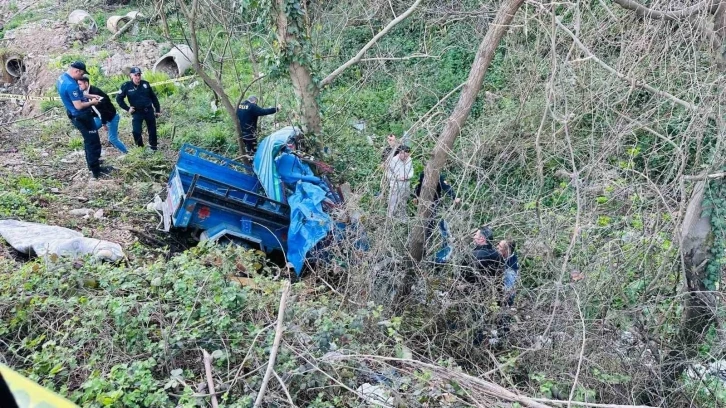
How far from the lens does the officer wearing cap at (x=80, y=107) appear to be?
8.17 m

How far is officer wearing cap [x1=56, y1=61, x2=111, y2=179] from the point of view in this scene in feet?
26.8

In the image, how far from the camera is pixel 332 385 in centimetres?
416

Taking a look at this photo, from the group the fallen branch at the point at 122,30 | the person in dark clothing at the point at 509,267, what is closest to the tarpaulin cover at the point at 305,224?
the person in dark clothing at the point at 509,267

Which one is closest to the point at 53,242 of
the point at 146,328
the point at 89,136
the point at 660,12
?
the point at 146,328

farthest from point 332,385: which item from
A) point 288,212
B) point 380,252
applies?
point 288,212

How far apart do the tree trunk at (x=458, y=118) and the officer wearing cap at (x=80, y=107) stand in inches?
187

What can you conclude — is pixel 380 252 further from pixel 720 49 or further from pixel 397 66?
pixel 397 66

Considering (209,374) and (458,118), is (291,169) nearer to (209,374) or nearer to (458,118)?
(458,118)

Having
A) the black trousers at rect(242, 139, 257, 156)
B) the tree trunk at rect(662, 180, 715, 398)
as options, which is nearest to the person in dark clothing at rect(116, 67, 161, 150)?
the black trousers at rect(242, 139, 257, 156)

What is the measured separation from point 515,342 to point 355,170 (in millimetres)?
4690

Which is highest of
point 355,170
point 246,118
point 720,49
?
point 720,49

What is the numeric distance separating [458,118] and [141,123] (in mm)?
5491

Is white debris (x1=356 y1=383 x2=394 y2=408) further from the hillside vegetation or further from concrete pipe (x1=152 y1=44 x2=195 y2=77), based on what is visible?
concrete pipe (x1=152 y1=44 x2=195 y2=77)

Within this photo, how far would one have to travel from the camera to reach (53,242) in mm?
6266
